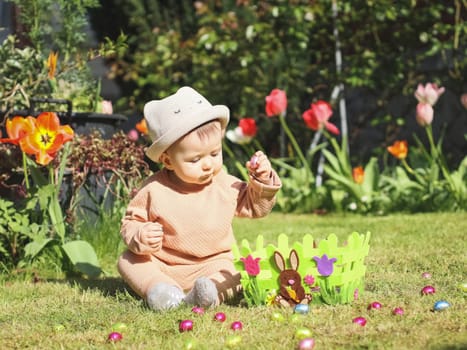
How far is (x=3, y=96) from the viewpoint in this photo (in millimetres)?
3658

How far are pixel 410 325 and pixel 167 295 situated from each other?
2.68 ft

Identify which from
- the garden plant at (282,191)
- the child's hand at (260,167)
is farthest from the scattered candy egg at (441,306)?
the child's hand at (260,167)

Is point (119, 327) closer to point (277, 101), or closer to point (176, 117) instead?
point (176, 117)

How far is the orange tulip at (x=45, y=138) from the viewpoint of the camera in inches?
120

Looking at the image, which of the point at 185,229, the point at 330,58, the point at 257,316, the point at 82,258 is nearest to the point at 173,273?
the point at 185,229

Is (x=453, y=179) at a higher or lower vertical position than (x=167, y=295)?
lower

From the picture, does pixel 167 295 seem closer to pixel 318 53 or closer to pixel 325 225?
pixel 325 225

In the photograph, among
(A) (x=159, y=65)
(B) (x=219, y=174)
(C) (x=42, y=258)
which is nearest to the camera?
(B) (x=219, y=174)

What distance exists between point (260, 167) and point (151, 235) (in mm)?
442

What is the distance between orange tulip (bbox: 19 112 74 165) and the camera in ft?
10.0

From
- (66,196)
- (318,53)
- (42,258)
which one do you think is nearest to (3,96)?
(66,196)

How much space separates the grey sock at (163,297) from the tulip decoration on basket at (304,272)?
227mm

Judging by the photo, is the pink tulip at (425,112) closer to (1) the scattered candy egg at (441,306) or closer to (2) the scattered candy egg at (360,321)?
(1) the scattered candy egg at (441,306)

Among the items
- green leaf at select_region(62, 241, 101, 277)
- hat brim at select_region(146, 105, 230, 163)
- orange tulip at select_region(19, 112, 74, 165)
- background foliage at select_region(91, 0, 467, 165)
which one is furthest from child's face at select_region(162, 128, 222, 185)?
background foliage at select_region(91, 0, 467, 165)
